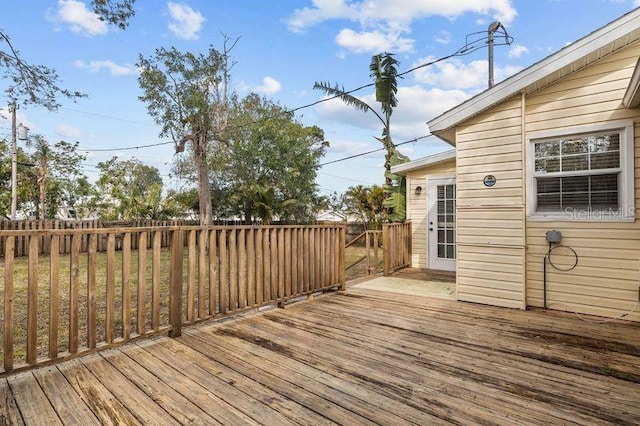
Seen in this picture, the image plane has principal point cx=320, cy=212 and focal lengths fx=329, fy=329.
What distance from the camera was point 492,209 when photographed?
456 cm

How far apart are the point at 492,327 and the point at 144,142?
16.8 m

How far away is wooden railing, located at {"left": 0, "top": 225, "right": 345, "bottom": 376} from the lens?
7.76ft

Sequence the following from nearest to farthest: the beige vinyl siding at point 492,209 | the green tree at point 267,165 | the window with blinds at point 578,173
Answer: the window with blinds at point 578,173
the beige vinyl siding at point 492,209
the green tree at point 267,165

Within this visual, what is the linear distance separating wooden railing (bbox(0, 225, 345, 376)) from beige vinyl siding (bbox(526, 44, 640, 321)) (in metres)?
2.81

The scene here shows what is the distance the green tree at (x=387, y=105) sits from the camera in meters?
9.02

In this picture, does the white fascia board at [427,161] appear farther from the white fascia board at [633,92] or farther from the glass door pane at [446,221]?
the white fascia board at [633,92]

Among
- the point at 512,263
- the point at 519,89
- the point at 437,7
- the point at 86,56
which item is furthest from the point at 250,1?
the point at 512,263

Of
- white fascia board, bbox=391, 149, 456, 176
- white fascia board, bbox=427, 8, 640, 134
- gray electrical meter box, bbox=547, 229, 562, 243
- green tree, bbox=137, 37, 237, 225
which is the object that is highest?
green tree, bbox=137, 37, 237, 225

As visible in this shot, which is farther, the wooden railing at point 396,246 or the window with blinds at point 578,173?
the wooden railing at point 396,246

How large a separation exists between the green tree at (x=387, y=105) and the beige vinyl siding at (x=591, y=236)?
468 centimetres

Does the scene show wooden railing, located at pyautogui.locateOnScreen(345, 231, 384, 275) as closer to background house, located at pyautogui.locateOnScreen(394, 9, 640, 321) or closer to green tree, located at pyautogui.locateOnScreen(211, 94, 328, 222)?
background house, located at pyautogui.locateOnScreen(394, 9, 640, 321)

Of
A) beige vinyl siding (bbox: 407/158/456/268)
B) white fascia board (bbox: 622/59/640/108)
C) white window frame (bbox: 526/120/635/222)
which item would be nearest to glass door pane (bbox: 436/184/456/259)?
beige vinyl siding (bbox: 407/158/456/268)

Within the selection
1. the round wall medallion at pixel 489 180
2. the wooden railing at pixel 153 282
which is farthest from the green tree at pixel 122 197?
the round wall medallion at pixel 489 180

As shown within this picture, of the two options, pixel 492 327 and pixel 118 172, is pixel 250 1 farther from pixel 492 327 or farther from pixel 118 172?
pixel 118 172
